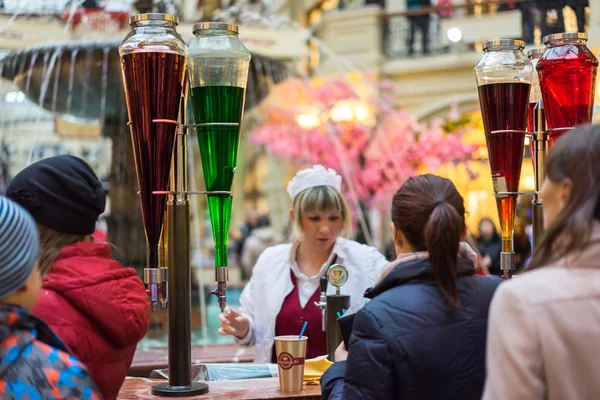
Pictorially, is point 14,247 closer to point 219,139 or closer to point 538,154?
point 219,139

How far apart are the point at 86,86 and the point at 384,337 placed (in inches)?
212

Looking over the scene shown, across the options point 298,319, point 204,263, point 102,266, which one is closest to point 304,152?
point 204,263

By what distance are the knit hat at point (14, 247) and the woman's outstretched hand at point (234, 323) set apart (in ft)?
6.09

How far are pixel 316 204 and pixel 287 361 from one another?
1151mm

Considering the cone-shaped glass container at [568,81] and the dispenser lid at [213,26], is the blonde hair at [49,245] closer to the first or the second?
the dispenser lid at [213,26]

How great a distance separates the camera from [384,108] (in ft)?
48.9

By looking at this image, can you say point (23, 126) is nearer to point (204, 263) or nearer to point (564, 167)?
point (204, 263)

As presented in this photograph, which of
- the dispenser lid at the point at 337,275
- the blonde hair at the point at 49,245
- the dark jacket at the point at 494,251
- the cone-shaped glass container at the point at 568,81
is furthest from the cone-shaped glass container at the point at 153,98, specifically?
the dark jacket at the point at 494,251

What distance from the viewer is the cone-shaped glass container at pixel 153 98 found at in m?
2.73

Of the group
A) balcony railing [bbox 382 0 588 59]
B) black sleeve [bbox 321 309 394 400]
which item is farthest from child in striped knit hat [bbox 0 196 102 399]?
balcony railing [bbox 382 0 588 59]

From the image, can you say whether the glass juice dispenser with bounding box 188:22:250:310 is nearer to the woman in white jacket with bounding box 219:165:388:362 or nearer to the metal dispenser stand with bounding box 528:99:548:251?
the woman in white jacket with bounding box 219:165:388:362

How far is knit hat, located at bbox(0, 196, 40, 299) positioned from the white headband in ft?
7.47

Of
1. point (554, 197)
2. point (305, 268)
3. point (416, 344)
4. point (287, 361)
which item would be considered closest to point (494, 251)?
point (305, 268)

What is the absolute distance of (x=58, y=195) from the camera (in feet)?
7.28
